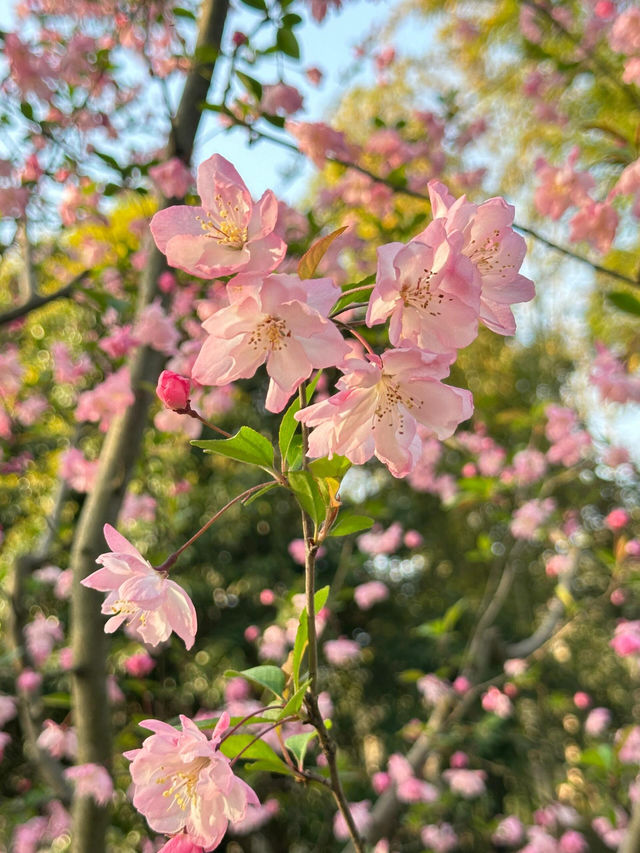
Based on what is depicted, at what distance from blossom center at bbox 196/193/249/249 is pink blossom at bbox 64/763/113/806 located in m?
1.33

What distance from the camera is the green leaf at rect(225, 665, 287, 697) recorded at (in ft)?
2.10

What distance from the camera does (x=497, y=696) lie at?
296 centimetres

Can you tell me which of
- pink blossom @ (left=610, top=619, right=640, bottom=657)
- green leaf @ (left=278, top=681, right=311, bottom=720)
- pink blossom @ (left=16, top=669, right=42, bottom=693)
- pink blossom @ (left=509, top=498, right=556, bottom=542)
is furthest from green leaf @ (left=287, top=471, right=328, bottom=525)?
pink blossom @ (left=509, top=498, right=556, bottom=542)

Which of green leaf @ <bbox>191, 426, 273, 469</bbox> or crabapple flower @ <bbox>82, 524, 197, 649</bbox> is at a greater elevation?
green leaf @ <bbox>191, 426, 273, 469</bbox>

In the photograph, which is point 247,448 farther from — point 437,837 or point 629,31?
point 437,837

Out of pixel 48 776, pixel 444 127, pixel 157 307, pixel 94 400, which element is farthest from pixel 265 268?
pixel 444 127

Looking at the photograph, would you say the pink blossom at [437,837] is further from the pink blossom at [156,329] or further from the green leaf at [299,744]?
the green leaf at [299,744]

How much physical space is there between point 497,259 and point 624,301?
1.53ft

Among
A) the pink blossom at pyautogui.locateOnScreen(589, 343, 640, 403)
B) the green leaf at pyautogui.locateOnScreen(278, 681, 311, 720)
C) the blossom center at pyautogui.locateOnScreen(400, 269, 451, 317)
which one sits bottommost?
the green leaf at pyautogui.locateOnScreen(278, 681, 311, 720)

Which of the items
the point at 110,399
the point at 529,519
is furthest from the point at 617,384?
the point at 110,399

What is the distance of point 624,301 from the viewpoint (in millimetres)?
925

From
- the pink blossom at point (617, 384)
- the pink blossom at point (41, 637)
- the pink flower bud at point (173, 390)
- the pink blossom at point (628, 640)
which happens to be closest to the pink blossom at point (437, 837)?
the pink blossom at point (628, 640)

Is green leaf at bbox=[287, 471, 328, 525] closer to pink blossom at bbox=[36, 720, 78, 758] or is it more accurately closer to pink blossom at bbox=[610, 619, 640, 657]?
pink blossom at bbox=[36, 720, 78, 758]

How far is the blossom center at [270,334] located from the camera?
50 centimetres
